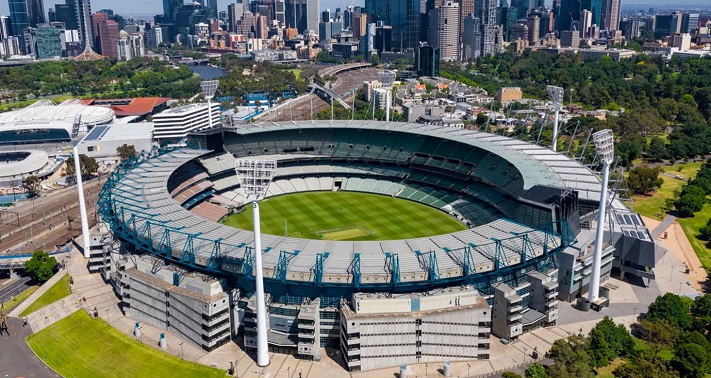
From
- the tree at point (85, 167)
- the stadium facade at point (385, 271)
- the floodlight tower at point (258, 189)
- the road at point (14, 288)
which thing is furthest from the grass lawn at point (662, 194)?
the tree at point (85, 167)

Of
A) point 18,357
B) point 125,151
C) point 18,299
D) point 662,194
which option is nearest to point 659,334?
point 662,194

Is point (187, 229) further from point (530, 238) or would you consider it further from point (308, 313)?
point (530, 238)

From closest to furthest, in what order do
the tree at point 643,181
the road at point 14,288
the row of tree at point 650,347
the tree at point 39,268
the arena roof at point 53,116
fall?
the row of tree at point 650,347, the road at point 14,288, the tree at point 39,268, the tree at point 643,181, the arena roof at point 53,116

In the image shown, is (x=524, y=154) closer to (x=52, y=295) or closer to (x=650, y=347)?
(x=650, y=347)

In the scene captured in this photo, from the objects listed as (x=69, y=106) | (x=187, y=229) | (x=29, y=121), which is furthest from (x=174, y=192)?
(x=69, y=106)

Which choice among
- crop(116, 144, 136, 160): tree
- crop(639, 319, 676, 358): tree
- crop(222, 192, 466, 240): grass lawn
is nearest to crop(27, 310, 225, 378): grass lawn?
crop(222, 192, 466, 240): grass lawn

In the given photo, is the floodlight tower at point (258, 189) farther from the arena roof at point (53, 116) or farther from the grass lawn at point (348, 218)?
the arena roof at point (53, 116)
